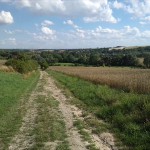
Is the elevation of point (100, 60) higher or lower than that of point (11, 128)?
lower

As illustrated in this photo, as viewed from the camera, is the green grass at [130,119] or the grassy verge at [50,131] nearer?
the grassy verge at [50,131]

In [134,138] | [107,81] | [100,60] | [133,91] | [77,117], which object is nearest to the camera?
[134,138]

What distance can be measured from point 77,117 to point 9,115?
9.61 feet

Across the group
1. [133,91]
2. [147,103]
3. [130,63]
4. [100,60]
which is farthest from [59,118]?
[100,60]

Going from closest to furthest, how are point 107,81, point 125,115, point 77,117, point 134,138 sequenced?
point 134,138 → point 125,115 → point 77,117 → point 107,81

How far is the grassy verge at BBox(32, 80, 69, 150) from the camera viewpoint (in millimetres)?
9203

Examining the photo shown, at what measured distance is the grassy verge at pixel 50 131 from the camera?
362 inches

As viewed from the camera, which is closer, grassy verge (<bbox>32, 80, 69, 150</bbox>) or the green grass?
grassy verge (<bbox>32, 80, 69, 150</bbox>)

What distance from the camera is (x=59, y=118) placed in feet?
45.4

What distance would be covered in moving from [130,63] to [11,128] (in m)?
103

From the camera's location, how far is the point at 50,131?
1106 cm

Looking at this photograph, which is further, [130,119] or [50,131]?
[130,119]

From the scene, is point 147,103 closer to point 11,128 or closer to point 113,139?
point 113,139

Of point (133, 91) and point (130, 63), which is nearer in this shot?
point (133, 91)
